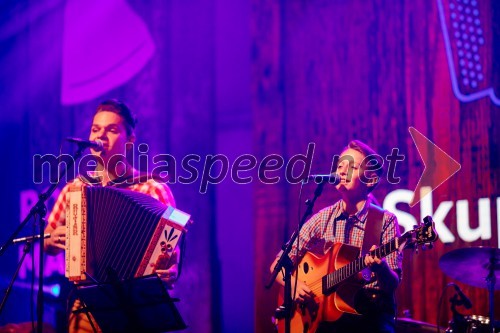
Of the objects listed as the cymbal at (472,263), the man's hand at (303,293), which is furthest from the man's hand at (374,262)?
the man's hand at (303,293)

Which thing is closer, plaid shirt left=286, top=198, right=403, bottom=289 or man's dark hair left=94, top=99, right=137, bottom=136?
plaid shirt left=286, top=198, right=403, bottom=289

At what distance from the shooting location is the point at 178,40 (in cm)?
674

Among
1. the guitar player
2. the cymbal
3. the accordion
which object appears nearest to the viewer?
the accordion

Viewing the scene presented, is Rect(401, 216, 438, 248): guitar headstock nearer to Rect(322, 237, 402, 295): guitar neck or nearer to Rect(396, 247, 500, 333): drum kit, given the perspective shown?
Rect(322, 237, 402, 295): guitar neck

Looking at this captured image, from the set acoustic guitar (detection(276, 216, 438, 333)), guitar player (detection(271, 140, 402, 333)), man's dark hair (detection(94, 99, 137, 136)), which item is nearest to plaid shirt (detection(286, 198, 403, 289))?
guitar player (detection(271, 140, 402, 333))

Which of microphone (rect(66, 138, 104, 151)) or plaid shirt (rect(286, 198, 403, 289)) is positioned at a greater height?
microphone (rect(66, 138, 104, 151))

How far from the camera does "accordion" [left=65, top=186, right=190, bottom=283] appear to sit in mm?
3863

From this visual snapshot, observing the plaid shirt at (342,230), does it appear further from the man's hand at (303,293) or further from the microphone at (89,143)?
the microphone at (89,143)

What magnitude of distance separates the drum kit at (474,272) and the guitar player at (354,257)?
34cm

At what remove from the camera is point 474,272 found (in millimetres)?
4188

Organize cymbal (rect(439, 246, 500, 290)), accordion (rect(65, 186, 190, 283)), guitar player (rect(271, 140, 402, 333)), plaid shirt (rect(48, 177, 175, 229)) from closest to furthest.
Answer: accordion (rect(65, 186, 190, 283)), cymbal (rect(439, 246, 500, 290)), guitar player (rect(271, 140, 402, 333)), plaid shirt (rect(48, 177, 175, 229))

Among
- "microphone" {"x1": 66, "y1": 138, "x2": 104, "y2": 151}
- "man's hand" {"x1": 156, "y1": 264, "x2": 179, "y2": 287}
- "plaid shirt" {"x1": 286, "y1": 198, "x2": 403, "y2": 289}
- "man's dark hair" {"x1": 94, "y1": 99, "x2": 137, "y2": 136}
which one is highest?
"man's dark hair" {"x1": 94, "y1": 99, "x2": 137, "y2": 136}

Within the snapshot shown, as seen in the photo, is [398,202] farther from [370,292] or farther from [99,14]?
[99,14]

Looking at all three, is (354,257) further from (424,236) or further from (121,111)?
(121,111)
